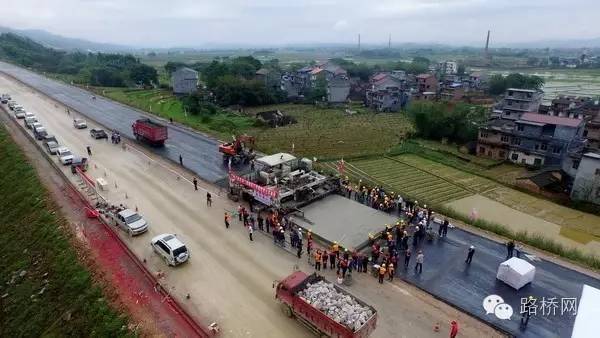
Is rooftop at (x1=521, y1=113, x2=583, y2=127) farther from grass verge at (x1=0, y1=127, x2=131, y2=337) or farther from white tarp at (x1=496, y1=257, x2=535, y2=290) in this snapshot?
grass verge at (x1=0, y1=127, x2=131, y2=337)

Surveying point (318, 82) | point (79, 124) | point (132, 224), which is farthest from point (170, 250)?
point (318, 82)

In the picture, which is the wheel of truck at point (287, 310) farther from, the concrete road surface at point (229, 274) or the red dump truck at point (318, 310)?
the concrete road surface at point (229, 274)

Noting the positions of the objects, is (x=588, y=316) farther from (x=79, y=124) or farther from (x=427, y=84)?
(x=427, y=84)

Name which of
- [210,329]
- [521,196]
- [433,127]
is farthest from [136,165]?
[433,127]

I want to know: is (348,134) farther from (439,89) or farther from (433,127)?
(439,89)

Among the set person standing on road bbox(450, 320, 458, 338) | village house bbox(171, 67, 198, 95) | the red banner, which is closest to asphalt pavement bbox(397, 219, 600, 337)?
person standing on road bbox(450, 320, 458, 338)

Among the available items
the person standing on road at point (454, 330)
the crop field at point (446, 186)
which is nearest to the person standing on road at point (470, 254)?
the person standing on road at point (454, 330)
